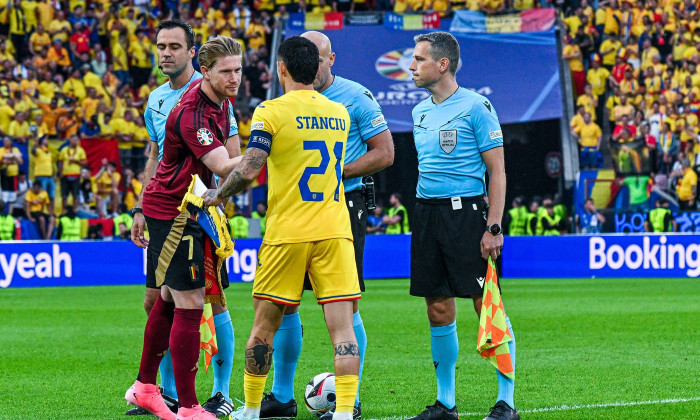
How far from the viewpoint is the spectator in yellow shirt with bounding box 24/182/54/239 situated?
2255 centimetres

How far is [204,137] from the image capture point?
18.9 ft

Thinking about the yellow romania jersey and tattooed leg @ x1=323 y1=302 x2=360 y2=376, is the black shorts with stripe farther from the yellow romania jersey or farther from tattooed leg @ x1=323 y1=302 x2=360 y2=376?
tattooed leg @ x1=323 y1=302 x2=360 y2=376

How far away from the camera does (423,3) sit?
95.0 feet

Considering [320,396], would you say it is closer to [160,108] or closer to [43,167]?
[160,108]

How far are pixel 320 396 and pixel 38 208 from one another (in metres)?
17.1

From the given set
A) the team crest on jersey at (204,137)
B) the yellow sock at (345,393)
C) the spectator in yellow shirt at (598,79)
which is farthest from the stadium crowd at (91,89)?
the yellow sock at (345,393)

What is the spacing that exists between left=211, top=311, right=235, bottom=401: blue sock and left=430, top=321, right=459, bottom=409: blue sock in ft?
4.28

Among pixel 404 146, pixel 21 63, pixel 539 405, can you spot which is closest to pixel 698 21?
pixel 404 146

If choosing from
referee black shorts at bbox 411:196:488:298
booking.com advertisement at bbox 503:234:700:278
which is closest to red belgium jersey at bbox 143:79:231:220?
referee black shorts at bbox 411:196:488:298

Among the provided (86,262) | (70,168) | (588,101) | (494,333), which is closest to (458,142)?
(494,333)

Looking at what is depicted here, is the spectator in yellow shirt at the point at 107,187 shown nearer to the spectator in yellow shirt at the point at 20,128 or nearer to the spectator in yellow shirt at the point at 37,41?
the spectator in yellow shirt at the point at 20,128

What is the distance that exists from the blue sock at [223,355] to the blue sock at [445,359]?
1304mm

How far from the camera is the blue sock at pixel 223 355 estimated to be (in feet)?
22.4

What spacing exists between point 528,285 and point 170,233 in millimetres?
13497
